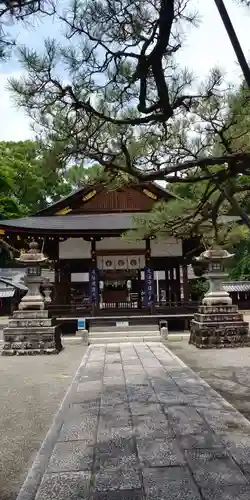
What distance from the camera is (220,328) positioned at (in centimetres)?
1329

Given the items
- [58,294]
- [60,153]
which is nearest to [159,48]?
[60,153]

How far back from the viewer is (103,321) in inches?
692

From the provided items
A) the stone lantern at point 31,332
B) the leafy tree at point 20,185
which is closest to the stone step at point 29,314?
the stone lantern at point 31,332

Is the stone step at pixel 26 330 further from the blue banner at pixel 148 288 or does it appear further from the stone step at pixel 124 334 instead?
the blue banner at pixel 148 288

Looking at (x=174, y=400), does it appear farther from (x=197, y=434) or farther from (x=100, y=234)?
(x=100, y=234)

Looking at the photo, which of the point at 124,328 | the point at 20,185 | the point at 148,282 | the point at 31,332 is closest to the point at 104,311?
the point at 124,328

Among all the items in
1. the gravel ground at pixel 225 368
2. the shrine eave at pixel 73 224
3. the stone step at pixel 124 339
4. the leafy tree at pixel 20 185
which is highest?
the leafy tree at pixel 20 185

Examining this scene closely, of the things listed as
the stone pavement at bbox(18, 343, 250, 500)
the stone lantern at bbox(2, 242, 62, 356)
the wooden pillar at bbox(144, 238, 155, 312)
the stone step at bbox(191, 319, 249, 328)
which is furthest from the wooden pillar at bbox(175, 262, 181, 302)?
the stone pavement at bbox(18, 343, 250, 500)

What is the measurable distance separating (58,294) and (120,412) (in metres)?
14.3

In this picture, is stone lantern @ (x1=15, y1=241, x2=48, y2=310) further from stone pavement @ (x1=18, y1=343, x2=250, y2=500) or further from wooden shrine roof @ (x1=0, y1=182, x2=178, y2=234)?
stone pavement @ (x1=18, y1=343, x2=250, y2=500)

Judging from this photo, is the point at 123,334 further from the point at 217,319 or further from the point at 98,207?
the point at 98,207

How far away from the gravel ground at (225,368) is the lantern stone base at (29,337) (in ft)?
11.6

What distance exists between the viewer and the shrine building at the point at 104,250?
58.6 ft

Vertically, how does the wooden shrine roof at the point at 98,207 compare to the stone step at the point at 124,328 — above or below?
→ above
